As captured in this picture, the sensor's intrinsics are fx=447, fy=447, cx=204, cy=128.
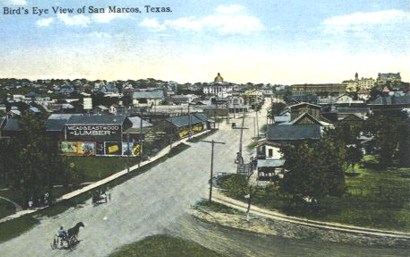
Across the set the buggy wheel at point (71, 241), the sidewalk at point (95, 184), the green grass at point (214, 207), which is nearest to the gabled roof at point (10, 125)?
the sidewalk at point (95, 184)

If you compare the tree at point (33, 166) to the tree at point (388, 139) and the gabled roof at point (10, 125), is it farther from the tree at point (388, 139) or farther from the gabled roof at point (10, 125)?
the tree at point (388, 139)

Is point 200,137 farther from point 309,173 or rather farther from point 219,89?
point 219,89

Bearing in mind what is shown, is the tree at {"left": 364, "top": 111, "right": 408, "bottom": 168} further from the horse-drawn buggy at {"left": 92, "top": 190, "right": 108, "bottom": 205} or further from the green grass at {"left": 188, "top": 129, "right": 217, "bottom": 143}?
the horse-drawn buggy at {"left": 92, "top": 190, "right": 108, "bottom": 205}

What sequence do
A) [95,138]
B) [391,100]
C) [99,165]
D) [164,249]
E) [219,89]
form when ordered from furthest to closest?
[219,89]
[391,100]
[95,138]
[99,165]
[164,249]

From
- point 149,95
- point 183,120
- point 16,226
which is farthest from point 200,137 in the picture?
point 149,95

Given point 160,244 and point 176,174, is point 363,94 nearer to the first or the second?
point 176,174

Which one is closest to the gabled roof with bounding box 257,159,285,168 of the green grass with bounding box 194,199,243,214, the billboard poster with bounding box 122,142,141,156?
the green grass with bounding box 194,199,243,214

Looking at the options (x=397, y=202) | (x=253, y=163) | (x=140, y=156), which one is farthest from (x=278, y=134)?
(x=397, y=202)
